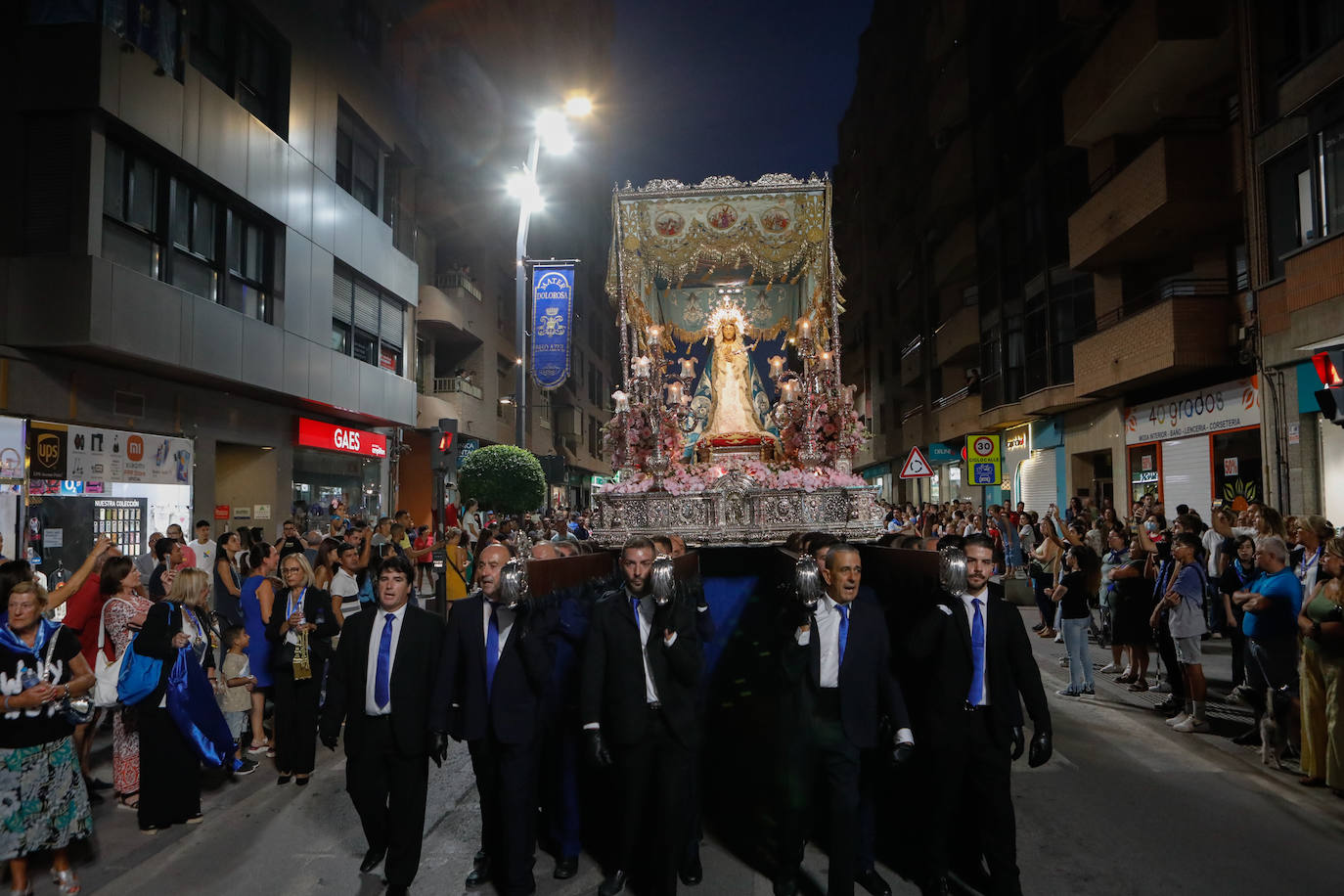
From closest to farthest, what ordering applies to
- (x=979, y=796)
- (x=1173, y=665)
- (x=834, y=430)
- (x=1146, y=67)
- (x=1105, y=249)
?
(x=979, y=796)
(x=1173, y=665)
(x=834, y=430)
(x=1146, y=67)
(x=1105, y=249)

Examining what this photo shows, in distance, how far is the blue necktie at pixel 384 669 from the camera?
4.84 meters

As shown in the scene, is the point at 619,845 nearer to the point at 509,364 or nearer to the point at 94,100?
the point at 94,100

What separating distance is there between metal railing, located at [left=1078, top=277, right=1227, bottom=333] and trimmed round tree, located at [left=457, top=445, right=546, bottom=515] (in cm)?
1426

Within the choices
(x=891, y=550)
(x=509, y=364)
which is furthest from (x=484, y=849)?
(x=509, y=364)

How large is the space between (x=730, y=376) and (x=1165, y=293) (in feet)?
37.4

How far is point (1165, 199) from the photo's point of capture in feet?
53.4

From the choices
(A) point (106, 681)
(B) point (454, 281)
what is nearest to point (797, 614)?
(A) point (106, 681)

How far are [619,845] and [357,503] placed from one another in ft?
64.8

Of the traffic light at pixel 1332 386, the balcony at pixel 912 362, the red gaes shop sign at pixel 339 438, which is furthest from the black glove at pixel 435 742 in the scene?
the balcony at pixel 912 362

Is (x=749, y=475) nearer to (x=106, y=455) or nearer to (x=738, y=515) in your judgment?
(x=738, y=515)

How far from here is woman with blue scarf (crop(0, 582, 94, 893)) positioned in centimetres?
462

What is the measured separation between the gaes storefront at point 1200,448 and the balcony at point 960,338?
9.44 metres

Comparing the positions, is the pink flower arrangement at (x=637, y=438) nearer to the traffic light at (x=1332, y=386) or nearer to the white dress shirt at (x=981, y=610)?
the white dress shirt at (x=981, y=610)

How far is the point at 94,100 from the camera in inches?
476
